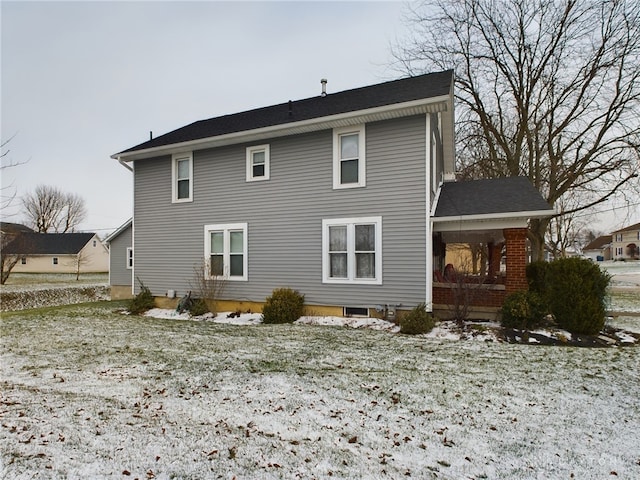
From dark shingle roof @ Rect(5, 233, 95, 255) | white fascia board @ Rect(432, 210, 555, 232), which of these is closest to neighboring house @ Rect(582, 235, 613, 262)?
white fascia board @ Rect(432, 210, 555, 232)

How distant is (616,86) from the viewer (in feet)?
47.6

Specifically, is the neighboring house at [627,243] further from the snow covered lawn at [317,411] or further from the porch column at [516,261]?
the snow covered lawn at [317,411]

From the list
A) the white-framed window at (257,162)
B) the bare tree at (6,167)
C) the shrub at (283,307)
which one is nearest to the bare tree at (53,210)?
the bare tree at (6,167)

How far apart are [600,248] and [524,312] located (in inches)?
3326

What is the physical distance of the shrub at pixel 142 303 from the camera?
12203mm

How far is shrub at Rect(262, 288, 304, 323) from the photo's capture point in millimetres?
9812

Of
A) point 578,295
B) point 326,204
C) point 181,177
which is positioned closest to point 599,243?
point 578,295

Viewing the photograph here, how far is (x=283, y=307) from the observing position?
983 centimetres

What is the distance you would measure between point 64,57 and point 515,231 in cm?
1397

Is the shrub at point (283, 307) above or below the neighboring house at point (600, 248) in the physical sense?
below

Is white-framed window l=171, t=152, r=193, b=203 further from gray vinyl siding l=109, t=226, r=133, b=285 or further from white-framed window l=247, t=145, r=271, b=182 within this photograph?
gray vinyl siding l=109, t=226, r=133, b=285

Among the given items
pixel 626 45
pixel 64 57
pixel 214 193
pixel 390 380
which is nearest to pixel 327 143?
pixel 214 193

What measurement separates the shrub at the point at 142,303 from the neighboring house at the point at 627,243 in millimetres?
68779

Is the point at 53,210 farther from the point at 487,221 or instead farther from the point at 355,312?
the point at 487,221
